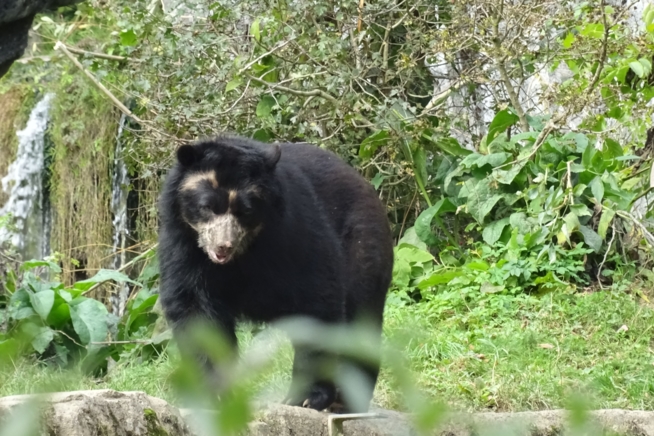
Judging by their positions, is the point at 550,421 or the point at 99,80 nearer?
the point at 550,421

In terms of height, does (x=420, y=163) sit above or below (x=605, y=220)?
above

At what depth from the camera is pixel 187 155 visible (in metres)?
3.79

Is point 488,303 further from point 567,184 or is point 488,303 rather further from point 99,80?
point 99,80

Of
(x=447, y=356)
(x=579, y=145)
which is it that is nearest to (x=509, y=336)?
Result: (x=447, y=356)

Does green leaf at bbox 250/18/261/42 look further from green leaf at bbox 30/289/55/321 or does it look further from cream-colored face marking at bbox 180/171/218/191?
cream-colored face marking at bbox 180/171/218/191

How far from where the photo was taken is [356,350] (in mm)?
717

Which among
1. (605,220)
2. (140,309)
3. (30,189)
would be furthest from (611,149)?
(30,189)

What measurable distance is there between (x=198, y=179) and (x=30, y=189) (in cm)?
773

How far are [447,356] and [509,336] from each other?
0.47m

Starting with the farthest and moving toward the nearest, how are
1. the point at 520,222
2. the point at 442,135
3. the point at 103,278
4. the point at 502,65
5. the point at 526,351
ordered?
the point at 442,135 → the point at 502,65 → the point at 520,222 → the point at 103,278 → the point at 526,351

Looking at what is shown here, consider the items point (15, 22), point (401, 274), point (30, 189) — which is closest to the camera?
point (15, 22)

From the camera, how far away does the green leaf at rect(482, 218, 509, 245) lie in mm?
6696

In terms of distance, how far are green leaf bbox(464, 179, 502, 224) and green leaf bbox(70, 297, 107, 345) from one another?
9.55 feet

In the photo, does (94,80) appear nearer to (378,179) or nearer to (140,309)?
(140,309)
